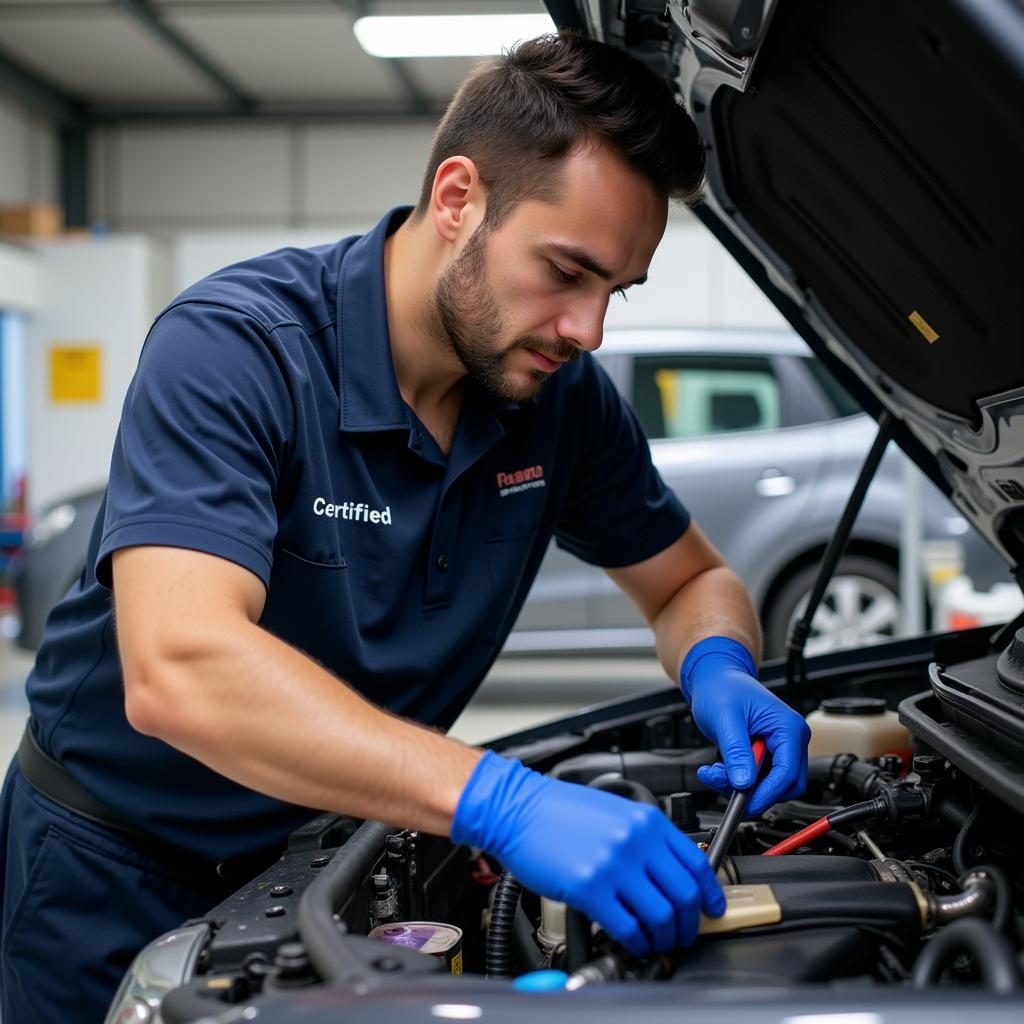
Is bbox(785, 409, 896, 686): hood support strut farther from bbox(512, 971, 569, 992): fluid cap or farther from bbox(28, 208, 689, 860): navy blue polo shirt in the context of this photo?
bbox(512, 971, 569, 992): fluid cap

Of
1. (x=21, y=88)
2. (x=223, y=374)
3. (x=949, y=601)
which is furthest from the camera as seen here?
(x=21, y=88)

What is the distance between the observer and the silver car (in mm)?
4168

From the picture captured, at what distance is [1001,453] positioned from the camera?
1269mm

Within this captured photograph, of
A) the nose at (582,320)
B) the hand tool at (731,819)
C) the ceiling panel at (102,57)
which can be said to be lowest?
the hand tool at (731,819)

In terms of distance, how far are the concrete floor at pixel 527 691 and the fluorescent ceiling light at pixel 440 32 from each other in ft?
10.4

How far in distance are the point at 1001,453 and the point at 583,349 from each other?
1.63 ft

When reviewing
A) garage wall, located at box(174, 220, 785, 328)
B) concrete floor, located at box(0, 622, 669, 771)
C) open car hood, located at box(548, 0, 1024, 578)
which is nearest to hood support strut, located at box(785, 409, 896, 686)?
open car hood, located at box(548, 0, 1024, 578)

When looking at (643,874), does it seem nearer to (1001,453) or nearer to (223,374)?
(223,374)

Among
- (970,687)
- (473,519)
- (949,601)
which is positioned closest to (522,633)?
(949,601)

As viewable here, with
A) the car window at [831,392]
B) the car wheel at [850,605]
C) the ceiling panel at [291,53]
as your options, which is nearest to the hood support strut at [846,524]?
the car wheel at [850,605]

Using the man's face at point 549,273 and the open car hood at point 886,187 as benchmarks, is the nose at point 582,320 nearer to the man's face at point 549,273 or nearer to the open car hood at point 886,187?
the man's face at point 549,273

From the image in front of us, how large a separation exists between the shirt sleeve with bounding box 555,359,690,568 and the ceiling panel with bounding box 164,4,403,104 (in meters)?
5.56

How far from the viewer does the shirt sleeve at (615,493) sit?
5.09 feet

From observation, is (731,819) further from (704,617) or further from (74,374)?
(74,374)
